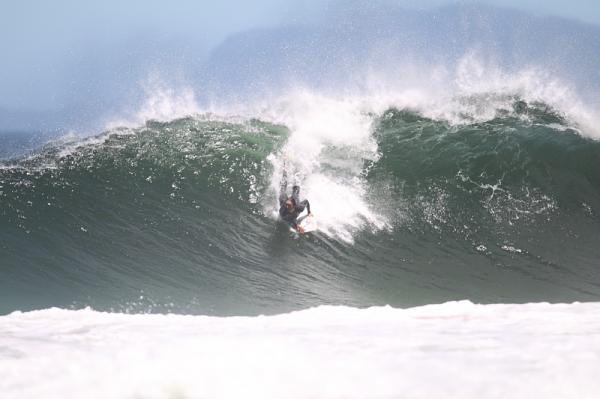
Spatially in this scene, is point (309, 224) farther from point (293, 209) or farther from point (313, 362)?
point (313, 362)

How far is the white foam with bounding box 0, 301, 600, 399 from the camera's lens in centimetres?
162

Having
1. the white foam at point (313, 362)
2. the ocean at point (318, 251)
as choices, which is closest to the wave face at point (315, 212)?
the ocean at point (318, 251)

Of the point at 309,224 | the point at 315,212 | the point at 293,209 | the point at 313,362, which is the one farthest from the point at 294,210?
the point at 313,362

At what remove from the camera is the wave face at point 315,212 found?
22.9 feet

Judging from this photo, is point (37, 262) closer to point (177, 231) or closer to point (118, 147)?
point (177, 231)

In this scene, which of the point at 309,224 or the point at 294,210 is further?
the point at 309,224

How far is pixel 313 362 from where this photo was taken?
1870mm

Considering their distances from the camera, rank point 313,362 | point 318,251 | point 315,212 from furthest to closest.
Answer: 1. point 315,212
2. point 318,251
3. point 313,362

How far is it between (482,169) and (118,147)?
28.0ft

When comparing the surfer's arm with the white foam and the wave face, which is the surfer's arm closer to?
the wave face

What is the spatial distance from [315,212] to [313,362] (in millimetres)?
7435

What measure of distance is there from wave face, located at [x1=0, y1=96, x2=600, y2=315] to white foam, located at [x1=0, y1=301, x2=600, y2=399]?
3.85 metres

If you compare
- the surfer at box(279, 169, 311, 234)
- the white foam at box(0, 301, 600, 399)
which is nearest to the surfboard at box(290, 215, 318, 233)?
the surfer at box(279, 169, 311, 234)

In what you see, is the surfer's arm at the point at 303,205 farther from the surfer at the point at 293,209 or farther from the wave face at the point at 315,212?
the wave face at the point at 315,212
